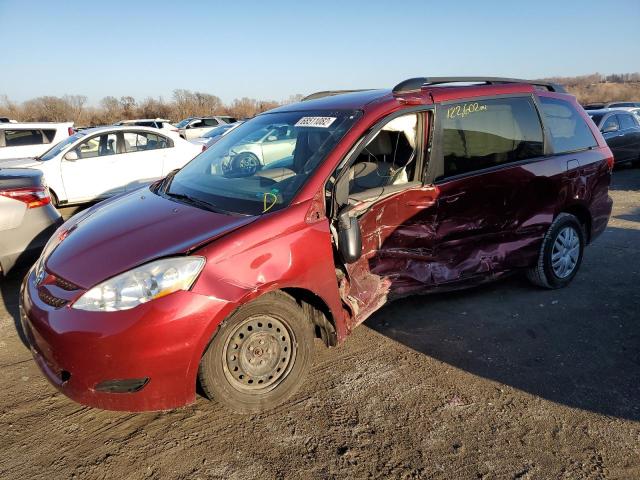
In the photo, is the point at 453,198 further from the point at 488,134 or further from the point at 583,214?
the point at 583,214

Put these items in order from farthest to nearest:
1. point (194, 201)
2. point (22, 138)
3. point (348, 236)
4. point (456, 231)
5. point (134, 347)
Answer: point (22, 138) < point (456, 231) < point (194, 201) < point (348, 236) < point (134, 347)

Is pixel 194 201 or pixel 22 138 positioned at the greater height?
pixel 22 138

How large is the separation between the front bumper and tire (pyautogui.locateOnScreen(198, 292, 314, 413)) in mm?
130

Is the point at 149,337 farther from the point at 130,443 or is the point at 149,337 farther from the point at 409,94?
the point at 409,94

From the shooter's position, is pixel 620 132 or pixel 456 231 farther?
pixel 620 132

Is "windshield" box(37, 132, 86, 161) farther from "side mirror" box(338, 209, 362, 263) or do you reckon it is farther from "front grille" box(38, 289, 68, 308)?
"side mirror" box(338, 209, 362, 263)

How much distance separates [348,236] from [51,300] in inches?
66.5

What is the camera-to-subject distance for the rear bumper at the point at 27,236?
4.16m

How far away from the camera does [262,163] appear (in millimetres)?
3391

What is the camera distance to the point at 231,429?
261 cm

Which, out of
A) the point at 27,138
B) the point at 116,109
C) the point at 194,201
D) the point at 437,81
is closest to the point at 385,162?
the point at 437,81

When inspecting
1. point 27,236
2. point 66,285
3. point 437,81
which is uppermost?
point 437,81

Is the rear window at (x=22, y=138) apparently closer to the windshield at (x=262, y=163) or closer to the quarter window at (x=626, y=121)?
the windshield at (x=262, y=163)

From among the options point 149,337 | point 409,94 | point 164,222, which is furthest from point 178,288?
point 409,94
